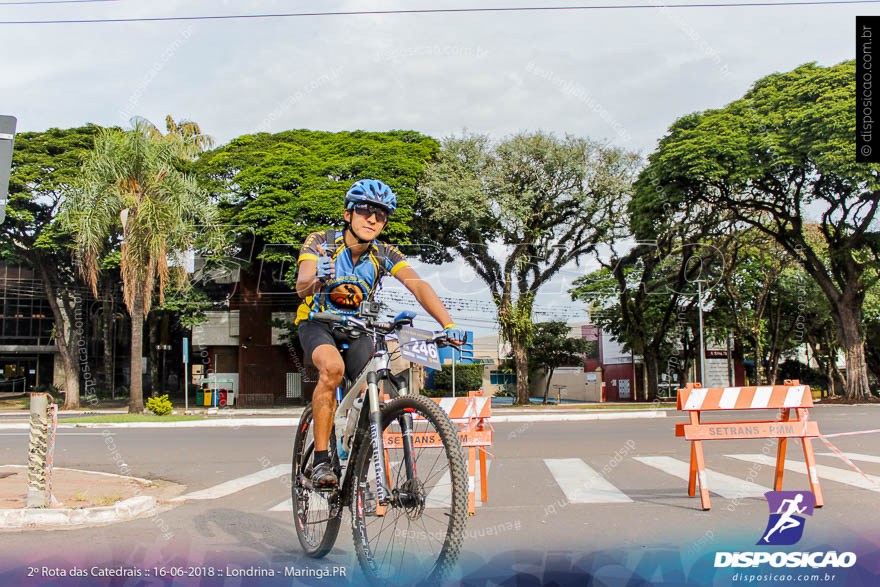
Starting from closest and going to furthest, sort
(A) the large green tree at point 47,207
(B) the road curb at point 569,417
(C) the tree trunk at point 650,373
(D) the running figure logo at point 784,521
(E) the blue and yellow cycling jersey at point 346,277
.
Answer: (E) the blue and yellow cycling jersey at point 346,277 → (D) the running figure logo at point 784,521 → (B) the road curb at point 569,417 → (A) the large green tree at point 47,207 → (C) the tree trunk at point 650,373

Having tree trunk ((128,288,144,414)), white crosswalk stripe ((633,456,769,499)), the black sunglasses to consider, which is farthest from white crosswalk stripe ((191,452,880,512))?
tree trunk ((128,288,144,414))

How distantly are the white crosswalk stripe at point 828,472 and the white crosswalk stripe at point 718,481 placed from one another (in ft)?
2.83

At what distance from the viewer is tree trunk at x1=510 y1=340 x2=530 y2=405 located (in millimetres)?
33625

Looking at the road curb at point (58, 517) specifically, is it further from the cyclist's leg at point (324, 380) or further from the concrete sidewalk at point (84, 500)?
the cyclist's leg at point (324, 380)

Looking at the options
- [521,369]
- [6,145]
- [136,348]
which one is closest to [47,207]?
[136,348]

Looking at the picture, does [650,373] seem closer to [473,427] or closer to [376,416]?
[473,427]

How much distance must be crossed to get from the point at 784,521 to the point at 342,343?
2.96 metres

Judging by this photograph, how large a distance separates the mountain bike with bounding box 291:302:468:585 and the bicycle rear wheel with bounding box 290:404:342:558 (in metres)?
0.01

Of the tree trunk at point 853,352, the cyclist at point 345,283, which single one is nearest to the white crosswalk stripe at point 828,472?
the cyclist at point 345,283

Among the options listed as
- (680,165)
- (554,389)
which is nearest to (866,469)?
(680,165)

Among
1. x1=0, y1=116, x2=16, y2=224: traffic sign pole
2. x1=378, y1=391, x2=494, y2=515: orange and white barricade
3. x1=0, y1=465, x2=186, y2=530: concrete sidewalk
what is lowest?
x1=0, y1=465, x2=186, y2=530: concrete sidewalk

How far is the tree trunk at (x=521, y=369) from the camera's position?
33.6m

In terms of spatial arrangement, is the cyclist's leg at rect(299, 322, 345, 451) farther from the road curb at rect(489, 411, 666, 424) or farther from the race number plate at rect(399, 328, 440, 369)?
the road curb at rect(489, 411, 666, 424)

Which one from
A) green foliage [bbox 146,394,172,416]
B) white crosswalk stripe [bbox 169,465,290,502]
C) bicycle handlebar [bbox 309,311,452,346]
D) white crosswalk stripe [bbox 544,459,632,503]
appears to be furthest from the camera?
green foliage [bbox 146,394,172,416]
